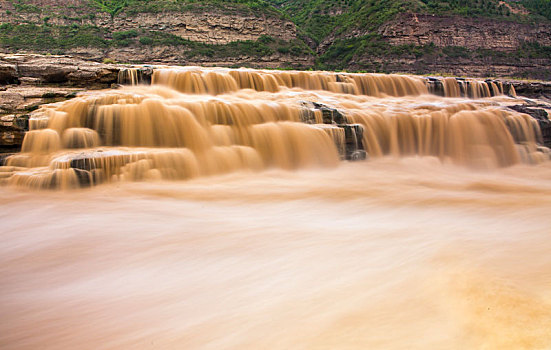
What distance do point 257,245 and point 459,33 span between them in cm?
3980

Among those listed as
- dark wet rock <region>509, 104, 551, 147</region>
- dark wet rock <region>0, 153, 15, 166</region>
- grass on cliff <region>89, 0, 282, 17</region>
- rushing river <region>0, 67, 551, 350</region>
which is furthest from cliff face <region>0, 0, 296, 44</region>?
dark wet rock <region>0, 153, 15, 166</region>

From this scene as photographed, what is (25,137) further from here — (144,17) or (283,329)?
(144,17)

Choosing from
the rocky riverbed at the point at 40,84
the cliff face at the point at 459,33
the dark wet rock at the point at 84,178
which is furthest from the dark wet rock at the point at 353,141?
the cliff face at the point at 459,33

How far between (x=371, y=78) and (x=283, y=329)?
1237 cm

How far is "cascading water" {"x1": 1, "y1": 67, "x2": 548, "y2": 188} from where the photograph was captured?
5594 mm

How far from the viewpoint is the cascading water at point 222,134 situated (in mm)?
5594

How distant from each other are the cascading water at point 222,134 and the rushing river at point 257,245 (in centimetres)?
4

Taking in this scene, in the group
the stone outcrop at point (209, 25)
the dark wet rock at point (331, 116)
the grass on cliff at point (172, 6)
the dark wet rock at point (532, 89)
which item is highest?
the grass on cliff at point (172, 6)

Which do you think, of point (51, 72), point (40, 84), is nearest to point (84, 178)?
point (40, 84)

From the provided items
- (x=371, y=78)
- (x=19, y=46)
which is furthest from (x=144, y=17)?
(x=371, y=78)

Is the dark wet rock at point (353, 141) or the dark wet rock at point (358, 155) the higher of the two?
the dark wet rock at point (353, 141)

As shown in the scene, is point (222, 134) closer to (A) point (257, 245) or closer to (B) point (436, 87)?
(A) point (257, 245)

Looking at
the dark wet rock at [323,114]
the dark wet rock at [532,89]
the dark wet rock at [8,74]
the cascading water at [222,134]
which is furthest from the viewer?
the dark wet rock at [532,89]

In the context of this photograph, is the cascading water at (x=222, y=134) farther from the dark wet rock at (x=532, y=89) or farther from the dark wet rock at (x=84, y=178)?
the dark wet rock at (x=532, y=89)
